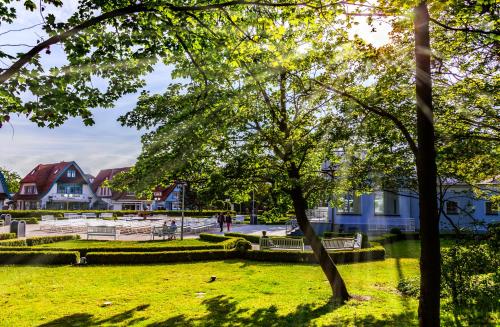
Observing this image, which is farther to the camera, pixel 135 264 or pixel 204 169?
pixel 135 264

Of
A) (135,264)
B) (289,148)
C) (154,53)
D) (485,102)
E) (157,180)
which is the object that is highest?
(154,53)

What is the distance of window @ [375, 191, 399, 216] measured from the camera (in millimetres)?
31656

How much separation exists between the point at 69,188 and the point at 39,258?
51804 millimetres

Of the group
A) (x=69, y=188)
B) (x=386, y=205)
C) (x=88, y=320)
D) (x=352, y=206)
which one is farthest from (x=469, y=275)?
(x=69, y=188)

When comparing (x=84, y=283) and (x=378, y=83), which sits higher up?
(x=378, y=83)

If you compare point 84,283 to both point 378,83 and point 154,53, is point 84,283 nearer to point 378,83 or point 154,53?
point 154,53

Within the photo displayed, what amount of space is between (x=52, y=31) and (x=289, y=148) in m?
6.07

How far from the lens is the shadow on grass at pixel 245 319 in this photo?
871 cm

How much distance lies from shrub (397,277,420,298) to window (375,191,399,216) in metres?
20.1

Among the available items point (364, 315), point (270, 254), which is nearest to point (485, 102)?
point (364, 315)

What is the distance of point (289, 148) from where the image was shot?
10.3 m

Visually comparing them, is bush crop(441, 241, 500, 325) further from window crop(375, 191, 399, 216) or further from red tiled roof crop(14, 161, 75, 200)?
red tiled roof crop(14, 161, 75, 200)

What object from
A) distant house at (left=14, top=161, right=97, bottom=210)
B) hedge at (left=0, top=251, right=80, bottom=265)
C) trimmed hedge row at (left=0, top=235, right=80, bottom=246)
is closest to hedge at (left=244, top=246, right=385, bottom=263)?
hedge at (left=0, top=251, right=80, bottom=265)

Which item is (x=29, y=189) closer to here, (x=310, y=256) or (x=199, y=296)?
(x=310, y=256)
